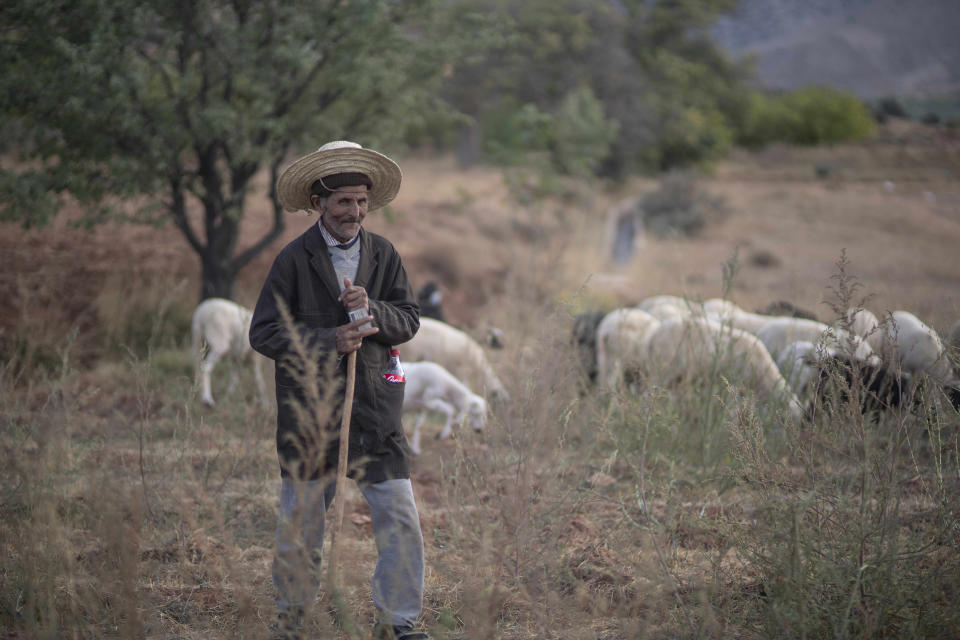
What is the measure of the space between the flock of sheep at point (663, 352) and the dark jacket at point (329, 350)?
205cm

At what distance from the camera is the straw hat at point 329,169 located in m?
3.35

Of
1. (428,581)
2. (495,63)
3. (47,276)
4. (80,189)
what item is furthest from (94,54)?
(495,63)

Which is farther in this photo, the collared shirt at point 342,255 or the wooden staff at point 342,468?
the collared shirt at point 342,255

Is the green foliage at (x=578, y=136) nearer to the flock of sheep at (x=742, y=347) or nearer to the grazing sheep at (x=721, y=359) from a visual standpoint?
the flock of sheep at (x=742, y=347)

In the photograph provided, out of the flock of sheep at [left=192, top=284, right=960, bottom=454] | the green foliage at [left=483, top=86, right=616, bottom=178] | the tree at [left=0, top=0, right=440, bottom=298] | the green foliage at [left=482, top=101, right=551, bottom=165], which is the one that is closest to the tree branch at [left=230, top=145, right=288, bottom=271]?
the tree at [left=0, top=0, right=440, bottom=298]

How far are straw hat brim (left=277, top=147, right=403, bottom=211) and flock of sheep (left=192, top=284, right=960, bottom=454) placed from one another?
2.05 meters

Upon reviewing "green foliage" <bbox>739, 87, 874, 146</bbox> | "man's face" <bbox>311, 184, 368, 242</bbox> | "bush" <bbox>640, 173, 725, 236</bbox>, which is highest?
"green foliage" <bbox>739, 87, 874, 146</bbox>

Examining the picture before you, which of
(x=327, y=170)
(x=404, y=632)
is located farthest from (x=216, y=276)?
(x=404, y=632)

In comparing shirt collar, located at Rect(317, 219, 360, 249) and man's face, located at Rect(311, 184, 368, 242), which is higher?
man's face, located at Rect(311, 184, 368, 242)

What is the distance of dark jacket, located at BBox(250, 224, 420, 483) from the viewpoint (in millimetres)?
3123

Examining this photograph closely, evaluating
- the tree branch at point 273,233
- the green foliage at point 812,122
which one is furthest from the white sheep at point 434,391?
the green foliage at point 812,122

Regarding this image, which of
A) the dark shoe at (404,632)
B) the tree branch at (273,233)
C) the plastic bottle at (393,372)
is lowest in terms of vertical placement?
the dark shoe at (404,632)

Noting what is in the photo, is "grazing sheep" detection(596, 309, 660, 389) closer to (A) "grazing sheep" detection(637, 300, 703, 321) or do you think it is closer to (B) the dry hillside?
(A) "grazing sheep" detection(637, 300, 703, 321)

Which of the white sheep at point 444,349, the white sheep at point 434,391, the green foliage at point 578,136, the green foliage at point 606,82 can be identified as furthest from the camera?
the green foliage at point 606,82
